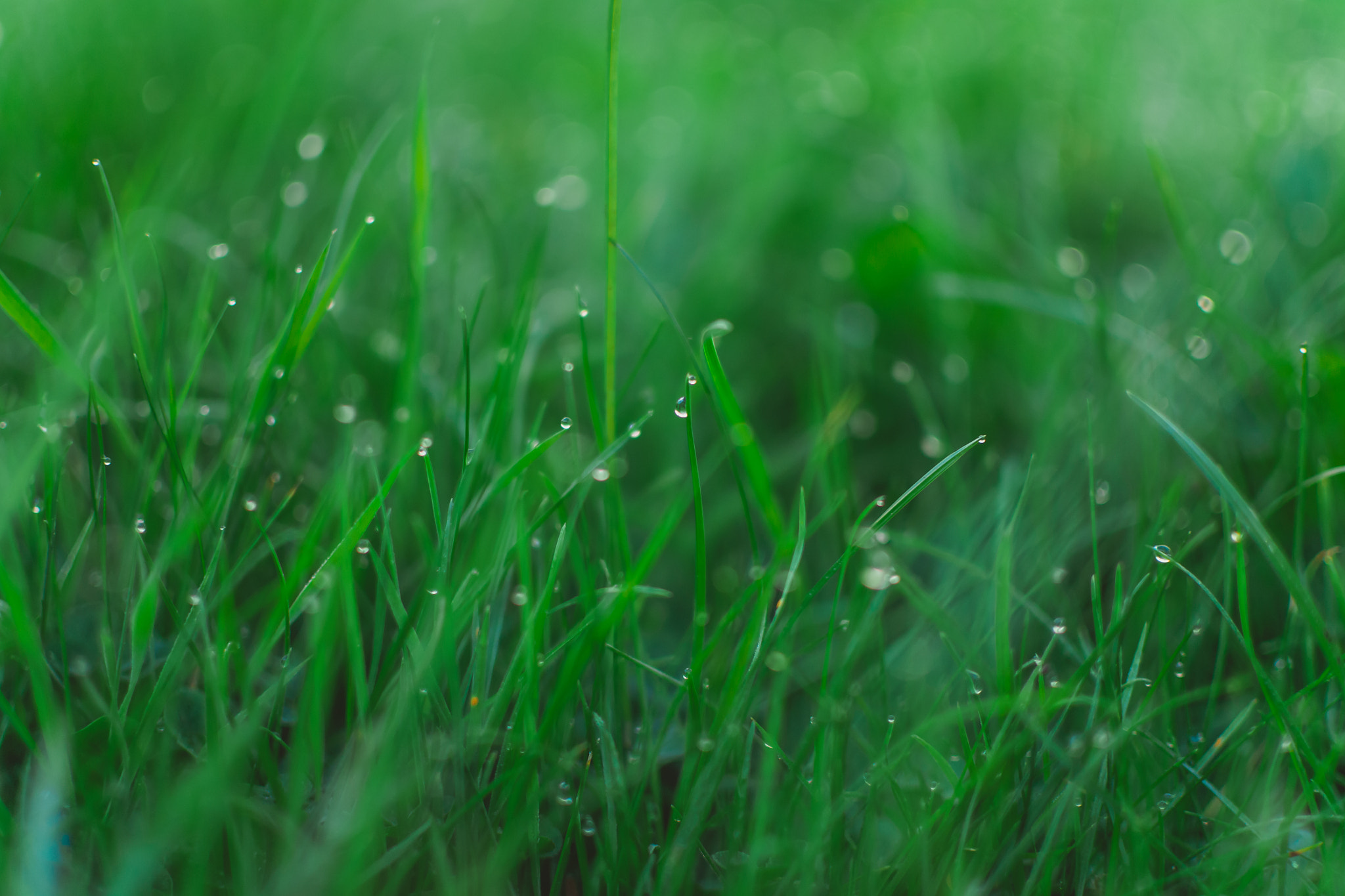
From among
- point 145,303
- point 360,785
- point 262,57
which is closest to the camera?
point 360,785

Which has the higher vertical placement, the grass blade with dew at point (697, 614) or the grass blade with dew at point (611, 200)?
the grass blade with dew at point (611, 200)

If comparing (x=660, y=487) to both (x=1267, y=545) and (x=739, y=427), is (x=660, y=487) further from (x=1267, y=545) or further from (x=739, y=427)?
(x=1267, y=545)

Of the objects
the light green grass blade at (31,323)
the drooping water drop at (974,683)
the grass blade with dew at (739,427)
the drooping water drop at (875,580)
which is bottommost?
the drooping water drop at (974,683)

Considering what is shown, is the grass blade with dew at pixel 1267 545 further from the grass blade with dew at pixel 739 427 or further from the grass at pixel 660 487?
the grass blade with dew at pixel 739 427

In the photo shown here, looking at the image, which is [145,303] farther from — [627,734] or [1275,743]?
[1275,743]

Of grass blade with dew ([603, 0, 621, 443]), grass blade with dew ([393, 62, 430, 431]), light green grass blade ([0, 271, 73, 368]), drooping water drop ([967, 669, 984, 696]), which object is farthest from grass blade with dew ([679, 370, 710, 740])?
light green grass blade ([0, 271, 73, 368])

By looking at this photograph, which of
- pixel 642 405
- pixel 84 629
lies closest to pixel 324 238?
pixel 642 405

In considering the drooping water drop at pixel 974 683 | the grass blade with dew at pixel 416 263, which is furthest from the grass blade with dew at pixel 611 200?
the drooping water drop at pixel 974 683

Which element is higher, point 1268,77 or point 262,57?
point 262,57
